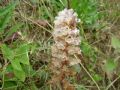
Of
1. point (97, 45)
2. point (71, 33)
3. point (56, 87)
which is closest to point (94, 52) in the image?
point (97, 45)

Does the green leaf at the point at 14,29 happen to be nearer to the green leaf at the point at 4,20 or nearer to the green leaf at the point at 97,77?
the green leaf at the point at 4,20

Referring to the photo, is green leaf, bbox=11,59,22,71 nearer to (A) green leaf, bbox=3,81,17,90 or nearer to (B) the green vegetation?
(B) the green vegetation

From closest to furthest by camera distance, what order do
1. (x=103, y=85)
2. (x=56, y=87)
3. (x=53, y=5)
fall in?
→ (x=56, y=87) → (x=103, y=85) → (x=53, y=5)

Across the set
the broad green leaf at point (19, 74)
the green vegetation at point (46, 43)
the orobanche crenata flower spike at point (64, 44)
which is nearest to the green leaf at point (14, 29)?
the green vegetation at point (46, 43)

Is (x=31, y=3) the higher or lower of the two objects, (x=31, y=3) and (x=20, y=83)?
the higher

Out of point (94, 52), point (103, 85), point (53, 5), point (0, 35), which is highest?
point (53, 5)

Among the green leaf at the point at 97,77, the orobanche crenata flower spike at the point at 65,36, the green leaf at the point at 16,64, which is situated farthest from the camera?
the green leaf at the point at 97,77

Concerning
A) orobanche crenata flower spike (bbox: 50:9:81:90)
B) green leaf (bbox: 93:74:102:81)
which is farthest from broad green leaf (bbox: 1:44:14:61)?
green leaf (bbox: 93:74:102:81)

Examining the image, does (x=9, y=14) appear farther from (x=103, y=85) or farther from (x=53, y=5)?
(x=103, y=85)
